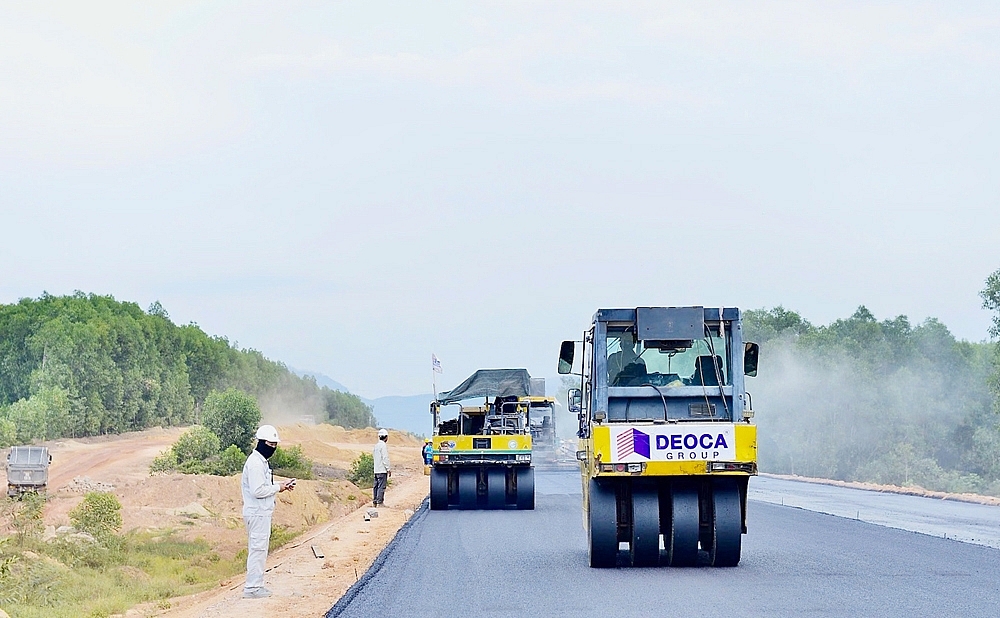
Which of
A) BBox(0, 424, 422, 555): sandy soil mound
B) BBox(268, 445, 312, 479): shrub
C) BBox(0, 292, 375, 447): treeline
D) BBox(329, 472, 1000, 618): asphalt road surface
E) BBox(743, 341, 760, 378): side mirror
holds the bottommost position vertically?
BBox(0, 424, 422, 555): sandy soil mound

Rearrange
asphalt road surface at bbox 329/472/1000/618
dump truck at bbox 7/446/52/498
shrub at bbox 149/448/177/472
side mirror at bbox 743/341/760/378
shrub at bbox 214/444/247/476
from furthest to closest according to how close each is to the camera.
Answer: shrub at bbox 214/444/247/476, shrub at bbox 149/448/177/472, dump truck at bbox 7/446/52/498, side mirror at bbox 743/341/760/378, asphalt road surface at bbox 329/472/1000/618

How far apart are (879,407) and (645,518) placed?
61.6m

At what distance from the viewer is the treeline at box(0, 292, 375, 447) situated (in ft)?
238

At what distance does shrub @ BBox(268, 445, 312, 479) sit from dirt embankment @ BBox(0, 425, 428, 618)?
1989 millimetres

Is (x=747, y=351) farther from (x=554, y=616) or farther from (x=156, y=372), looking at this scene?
(x=156, y=372)

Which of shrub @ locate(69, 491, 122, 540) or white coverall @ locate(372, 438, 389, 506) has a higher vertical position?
white coverall @ locate(372, 438, 389, 506)

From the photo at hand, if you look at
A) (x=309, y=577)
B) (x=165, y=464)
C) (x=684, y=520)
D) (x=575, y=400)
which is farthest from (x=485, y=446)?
(x=165, y=464)

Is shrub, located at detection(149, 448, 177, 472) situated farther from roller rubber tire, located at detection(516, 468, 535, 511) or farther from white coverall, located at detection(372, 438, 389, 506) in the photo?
roller rubber tire, located at detection(516, 468, 535, 511)

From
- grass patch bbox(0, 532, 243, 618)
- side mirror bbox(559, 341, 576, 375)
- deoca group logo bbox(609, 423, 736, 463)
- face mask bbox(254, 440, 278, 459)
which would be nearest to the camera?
face mask bbox(254, 440, 278, 459)

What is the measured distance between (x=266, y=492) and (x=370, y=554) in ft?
17.1

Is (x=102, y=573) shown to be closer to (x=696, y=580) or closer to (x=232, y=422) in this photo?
(x=696, y=580)

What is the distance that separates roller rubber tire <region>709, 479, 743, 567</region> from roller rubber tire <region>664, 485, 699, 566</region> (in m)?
0.23

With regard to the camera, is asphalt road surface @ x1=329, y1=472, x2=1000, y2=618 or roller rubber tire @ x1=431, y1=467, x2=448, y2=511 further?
roller rubber tire @ x1=431, y1=467, x2=448, y2=511

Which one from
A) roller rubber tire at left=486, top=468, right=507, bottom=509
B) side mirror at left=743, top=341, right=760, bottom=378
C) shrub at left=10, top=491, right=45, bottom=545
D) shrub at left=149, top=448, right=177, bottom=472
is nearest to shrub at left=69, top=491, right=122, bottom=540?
shrub at left=10, top=491, right=45, bottom=545
